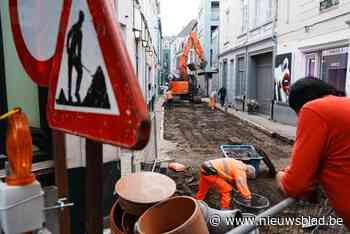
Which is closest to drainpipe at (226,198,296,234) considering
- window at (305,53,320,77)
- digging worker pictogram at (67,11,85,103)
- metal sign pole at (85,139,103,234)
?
metal sign pole at (85,139,103,234)

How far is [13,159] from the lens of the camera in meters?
1.17

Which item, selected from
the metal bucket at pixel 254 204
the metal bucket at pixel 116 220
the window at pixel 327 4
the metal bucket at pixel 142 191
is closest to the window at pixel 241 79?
the window at pixel 327 4

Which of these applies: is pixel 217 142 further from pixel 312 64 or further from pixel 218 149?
pixel 312 64

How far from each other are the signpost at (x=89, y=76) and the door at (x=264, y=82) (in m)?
16.0

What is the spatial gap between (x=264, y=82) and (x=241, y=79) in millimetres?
3457

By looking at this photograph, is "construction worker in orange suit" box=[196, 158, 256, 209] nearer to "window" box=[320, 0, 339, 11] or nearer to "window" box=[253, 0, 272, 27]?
"window" box=[320, 0, 339, 11]

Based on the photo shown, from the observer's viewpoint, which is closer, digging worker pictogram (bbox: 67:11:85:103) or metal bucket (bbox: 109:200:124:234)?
digging worker pictogram (bbox: 67:11:85:103)

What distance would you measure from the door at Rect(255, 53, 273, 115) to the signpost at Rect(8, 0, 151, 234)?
52.4 feet

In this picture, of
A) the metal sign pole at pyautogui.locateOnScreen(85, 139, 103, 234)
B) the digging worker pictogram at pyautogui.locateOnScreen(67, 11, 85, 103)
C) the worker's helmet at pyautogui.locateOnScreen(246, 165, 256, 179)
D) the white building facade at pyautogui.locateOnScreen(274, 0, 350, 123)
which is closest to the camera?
the digging worker pictogram at pyautogui.locateOnScreen(67, 11, 85, 103)

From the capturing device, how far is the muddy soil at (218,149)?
4.82m

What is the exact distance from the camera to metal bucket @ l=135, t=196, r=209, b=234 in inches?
85.2

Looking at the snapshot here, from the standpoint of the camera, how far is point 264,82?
1778cm

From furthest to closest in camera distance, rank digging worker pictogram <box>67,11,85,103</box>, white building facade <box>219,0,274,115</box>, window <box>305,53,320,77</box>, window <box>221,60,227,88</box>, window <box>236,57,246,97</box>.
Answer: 1. window <box>221,60,227,88</box>
2. window <box>236,57,246,97</box>
3. white building facade <box>219,0,274,115</box>
4. window <box>305,53,320,77</box>
5. digging worker pictogram <box>67,11,85,103</box>

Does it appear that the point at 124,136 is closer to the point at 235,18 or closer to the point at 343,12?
the point at 343,12
